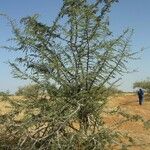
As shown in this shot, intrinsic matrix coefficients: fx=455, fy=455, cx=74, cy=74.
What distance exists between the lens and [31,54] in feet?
39.0

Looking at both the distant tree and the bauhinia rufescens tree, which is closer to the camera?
the bauhinia rufescens tree

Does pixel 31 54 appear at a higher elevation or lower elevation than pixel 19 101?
higher

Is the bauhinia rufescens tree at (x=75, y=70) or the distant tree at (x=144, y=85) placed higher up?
the distant tree at (x=144, y=85)

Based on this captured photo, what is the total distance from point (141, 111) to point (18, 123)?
21225 millimetres

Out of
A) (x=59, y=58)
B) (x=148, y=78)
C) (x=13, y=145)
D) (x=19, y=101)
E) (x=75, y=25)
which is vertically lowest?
(x=13, y=145)

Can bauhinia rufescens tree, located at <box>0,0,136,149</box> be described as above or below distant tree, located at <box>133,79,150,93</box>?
below

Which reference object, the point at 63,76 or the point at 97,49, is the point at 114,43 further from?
the point at 63,76

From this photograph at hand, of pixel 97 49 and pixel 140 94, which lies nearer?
pixel 97 49

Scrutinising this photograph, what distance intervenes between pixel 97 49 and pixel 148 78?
55856 mm

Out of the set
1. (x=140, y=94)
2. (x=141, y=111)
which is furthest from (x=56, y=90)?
(x=140, y=94)

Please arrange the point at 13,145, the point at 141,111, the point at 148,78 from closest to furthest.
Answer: the point at 13,145
the point at 141,111
the point at 148,78

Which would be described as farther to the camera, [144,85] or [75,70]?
[144,85]

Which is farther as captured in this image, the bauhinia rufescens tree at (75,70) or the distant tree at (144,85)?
the distant tree at (144,85)

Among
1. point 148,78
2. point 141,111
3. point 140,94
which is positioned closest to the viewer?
point 141,111
